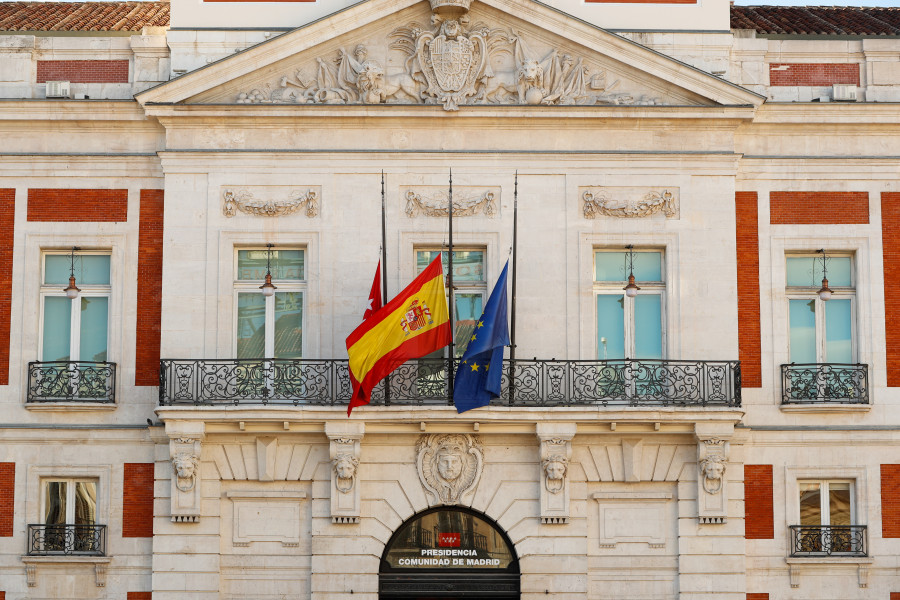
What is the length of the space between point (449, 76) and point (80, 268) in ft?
19.3

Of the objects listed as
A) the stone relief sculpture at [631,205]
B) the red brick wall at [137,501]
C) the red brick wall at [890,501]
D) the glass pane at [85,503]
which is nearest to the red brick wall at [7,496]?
the glass pane at [85,503]

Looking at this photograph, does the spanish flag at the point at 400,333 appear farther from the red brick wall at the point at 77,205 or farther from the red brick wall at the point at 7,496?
the red brick wall at the point at 7,496

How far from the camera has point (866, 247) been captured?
2192 centimetres

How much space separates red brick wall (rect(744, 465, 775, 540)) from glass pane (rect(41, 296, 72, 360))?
9.61 m

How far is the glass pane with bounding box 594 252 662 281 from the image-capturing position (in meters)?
21.8

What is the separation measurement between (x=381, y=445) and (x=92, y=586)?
14.3 ft

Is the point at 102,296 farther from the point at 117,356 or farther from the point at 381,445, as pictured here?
the point at 381,445

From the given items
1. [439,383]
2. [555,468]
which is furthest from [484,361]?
[555,468]

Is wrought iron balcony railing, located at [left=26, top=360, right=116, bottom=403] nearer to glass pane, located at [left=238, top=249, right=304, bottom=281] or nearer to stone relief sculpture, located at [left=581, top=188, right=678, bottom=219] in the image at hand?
glass pane, located at [left=238, top=249, right=304, bottom=281]

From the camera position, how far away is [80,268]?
2202 centimetres

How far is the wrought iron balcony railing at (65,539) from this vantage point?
21.2 metres

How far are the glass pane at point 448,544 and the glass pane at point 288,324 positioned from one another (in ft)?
8.39

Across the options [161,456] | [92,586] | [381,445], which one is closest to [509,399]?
[381,445]

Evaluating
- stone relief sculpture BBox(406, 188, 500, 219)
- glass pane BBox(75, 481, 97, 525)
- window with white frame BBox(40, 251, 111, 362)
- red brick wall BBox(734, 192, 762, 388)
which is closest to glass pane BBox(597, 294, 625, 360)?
red brick wall BBox(734, 192, 762, 388)
